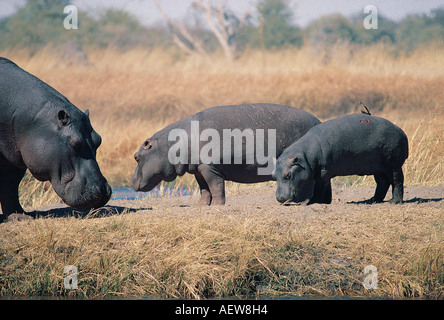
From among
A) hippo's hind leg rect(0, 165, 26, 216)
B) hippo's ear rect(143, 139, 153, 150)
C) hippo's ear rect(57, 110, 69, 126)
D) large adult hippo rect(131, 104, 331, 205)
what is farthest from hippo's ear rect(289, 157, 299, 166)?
hippo's hind leg rect(0, 165, 26, 216)

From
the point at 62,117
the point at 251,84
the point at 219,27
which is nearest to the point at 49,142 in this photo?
the point at 62,117

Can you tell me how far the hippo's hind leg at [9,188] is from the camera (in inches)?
291

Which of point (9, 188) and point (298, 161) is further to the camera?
point (298, 161)

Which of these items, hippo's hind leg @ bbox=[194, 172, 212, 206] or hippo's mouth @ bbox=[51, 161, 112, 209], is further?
hippo's hind leg @ bbox=[194, 172, 212, 206]

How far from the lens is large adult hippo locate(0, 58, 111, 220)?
682 cm

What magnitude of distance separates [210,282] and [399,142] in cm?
340

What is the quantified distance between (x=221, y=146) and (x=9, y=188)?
256 centimetres

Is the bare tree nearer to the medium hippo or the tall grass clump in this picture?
the tall grass clump

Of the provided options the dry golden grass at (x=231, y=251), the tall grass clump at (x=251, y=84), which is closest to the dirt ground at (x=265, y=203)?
the dry golden grass at (x=231, y=251)

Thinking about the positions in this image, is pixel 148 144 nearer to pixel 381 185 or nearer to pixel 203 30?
pixel 381 185

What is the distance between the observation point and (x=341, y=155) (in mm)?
7945

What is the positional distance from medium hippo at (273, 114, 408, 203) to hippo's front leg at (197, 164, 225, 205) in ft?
2.87

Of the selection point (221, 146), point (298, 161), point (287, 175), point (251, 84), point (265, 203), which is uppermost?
point (251, 84)

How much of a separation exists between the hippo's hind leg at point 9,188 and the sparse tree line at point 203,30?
23.3 m
